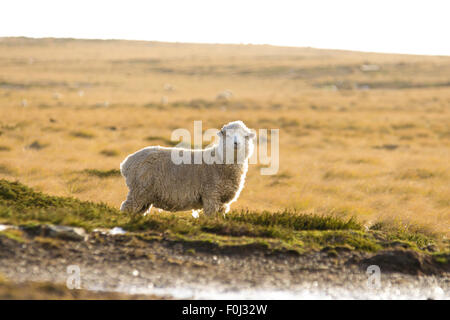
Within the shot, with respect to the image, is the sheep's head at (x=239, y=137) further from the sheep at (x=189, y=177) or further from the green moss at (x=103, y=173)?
the green moss at (x=103, y=173)

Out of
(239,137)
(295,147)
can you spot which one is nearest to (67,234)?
(239,137)

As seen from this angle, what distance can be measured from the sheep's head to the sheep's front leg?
792 millimetres

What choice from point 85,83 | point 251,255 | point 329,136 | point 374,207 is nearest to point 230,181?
point 251,255

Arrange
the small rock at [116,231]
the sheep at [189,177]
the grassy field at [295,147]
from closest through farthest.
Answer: the small rock at [116,231]
the sheep at [189,177]
the grassy field at [295,147]

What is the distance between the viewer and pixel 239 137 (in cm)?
860

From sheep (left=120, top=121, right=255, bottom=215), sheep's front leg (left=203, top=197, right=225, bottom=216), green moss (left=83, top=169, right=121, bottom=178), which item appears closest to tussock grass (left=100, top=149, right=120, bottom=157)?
green moss (left=83, top=169, right=121, bottom=178)

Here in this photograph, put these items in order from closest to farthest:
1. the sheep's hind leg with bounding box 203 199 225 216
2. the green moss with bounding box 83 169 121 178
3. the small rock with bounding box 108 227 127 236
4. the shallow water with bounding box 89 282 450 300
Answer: the shallow water with bounding box 89 282 450 300, the small rock with bounding box 108 227 127 236, the sheep's hind leg with bounding box 203 199 225 216, the green moss with bounding box 83 169 121 178

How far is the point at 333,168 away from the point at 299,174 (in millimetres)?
1554

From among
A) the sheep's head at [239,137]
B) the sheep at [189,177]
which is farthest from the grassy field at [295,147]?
the sheep's head at [239,137]

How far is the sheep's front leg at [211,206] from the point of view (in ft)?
28.1

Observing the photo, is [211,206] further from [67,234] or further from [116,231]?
[67,234]

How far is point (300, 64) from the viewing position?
99.8 meters

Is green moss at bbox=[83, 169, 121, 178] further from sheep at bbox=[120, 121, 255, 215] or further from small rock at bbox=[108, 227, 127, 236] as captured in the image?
small rock at bbox=[108, 227, 127, 236]

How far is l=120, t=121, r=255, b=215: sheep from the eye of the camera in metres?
8.70
